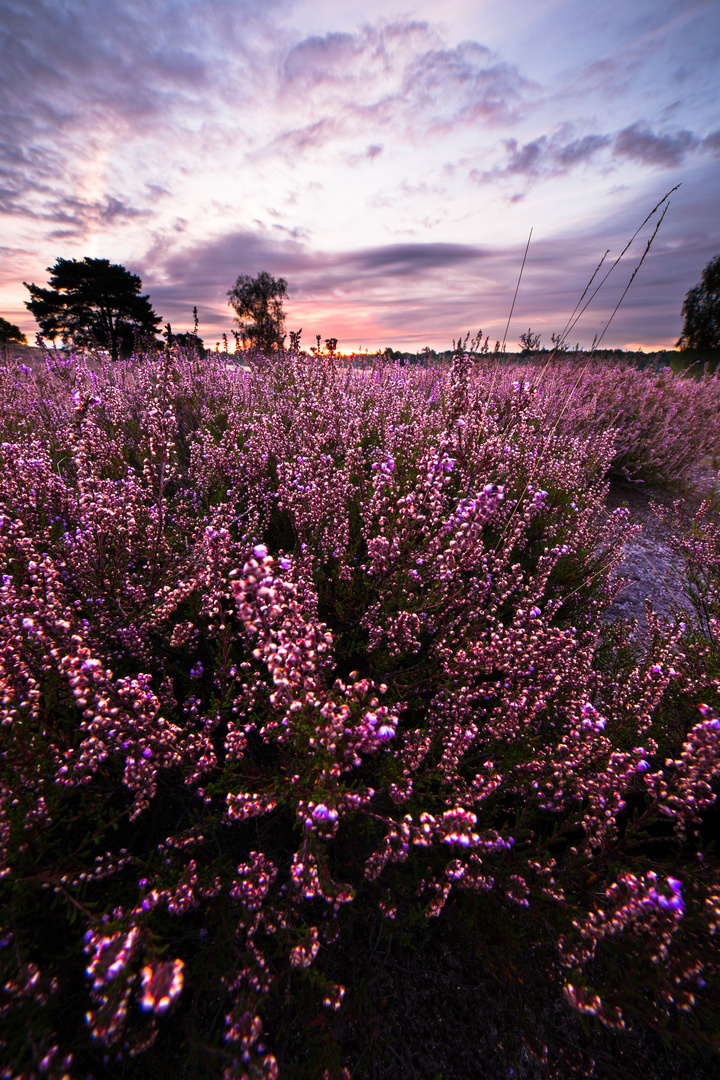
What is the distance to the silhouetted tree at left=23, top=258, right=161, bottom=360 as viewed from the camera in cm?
4106

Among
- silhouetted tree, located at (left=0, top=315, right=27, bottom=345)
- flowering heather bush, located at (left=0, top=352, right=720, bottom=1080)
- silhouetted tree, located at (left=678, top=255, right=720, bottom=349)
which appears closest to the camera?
flowering heather bush, located at (left=0, top=352, right=720, bottom=1080)

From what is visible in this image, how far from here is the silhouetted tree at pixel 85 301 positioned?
135 ft

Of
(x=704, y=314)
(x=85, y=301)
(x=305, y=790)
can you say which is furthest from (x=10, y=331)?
(x=704, y=314)

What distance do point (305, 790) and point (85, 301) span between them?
182 feet

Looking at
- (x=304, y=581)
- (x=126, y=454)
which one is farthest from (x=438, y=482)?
(x=126, y=454)

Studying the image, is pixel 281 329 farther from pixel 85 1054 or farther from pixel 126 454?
pixel 85 1054

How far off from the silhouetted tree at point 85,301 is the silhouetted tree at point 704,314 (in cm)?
5362

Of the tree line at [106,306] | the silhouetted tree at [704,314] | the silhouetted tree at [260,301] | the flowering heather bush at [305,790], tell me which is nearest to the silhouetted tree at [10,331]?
the tree line at [106,306]

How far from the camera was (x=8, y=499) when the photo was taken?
263 centimetres

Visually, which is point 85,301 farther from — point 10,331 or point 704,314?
point 704,314

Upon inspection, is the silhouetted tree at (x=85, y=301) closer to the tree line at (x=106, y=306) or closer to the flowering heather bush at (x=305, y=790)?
the tree line at (x=106, y=306)

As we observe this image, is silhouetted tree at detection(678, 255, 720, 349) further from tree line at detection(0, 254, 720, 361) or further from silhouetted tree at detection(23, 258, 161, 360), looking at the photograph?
silhouetted tree at detection(23, 258, 161, 360)

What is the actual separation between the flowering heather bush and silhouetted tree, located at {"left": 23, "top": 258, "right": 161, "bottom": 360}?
48025 millimetres

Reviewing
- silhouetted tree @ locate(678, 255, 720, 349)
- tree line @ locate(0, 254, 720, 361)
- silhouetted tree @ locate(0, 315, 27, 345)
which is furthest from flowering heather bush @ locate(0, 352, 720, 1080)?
silhouetted tree @ locate(0, 315, 27, 345)
